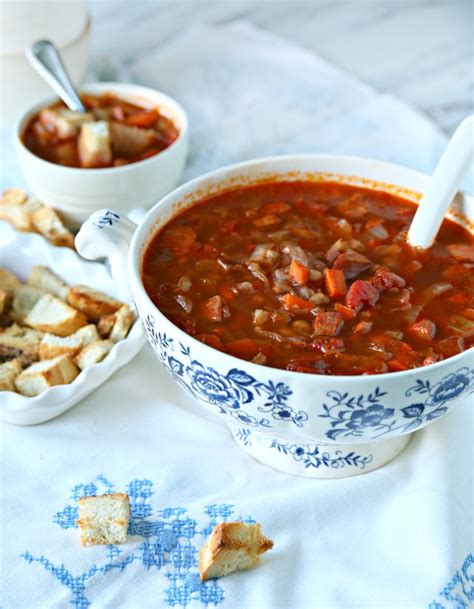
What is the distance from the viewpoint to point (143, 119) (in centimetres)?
352

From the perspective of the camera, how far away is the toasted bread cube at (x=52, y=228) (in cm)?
315

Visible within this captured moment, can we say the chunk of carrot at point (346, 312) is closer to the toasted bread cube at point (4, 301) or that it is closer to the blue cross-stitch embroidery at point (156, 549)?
the blue cross-stitch embroidery at point (156, 549)

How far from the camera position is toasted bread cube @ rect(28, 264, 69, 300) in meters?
2.86

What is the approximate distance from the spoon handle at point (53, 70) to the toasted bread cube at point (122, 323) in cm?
110

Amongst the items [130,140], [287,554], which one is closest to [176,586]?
[287,554]

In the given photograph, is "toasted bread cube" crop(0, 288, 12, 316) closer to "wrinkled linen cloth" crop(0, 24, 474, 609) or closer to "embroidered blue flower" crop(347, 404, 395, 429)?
"wrinkled linen cloth" crop(0, 24, 474, 609)

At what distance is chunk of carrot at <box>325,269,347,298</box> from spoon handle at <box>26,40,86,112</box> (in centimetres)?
161

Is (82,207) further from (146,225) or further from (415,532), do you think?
(415,532)

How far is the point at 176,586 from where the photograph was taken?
82.0 inches

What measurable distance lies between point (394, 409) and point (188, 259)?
0.72 meters

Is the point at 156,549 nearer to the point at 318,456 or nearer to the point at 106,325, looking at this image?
the point at 318,456

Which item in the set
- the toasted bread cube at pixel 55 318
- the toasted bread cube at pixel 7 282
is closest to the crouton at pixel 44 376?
the toasted bread cube at pixel 55 318

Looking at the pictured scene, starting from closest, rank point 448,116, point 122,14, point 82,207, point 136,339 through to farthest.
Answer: point 136,339, point 82,207, point 448,116, point 122,14

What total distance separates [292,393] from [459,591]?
2.12 feet
